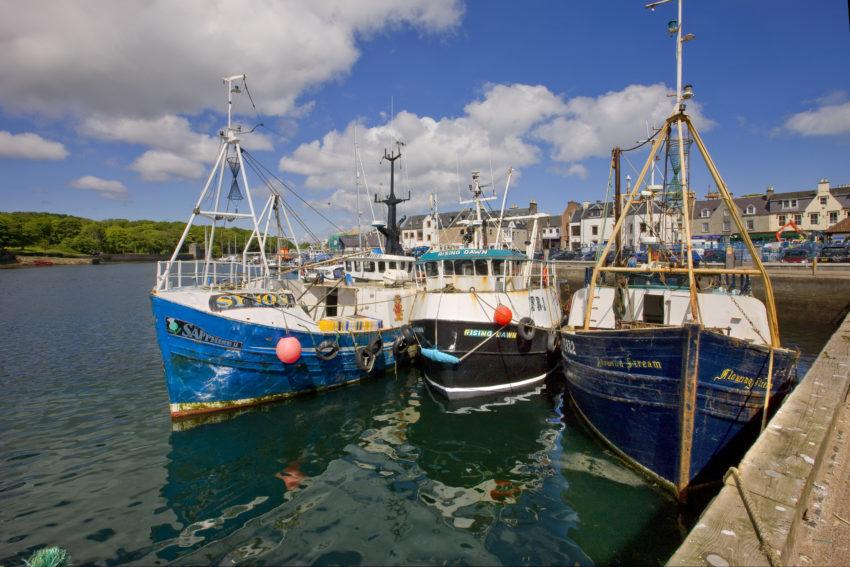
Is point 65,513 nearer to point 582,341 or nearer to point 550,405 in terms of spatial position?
point 582,341

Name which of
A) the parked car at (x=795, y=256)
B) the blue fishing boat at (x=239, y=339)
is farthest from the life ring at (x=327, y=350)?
the parked car at (x=795, y=256)

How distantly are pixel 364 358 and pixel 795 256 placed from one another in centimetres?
4064

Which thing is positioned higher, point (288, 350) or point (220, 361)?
point (288, 350)

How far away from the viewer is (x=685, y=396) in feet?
26.7

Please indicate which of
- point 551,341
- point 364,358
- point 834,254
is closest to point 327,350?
point 364,358

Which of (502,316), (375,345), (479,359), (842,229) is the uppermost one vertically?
(842,229)

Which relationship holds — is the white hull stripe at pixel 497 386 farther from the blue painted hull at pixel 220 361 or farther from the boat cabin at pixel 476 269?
the blue painted hull at pixel 220 361

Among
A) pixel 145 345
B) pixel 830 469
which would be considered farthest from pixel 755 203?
pixel 145 345

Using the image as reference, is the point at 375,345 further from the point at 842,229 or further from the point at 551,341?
the point at 842,229

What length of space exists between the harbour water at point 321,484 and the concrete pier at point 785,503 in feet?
7.40

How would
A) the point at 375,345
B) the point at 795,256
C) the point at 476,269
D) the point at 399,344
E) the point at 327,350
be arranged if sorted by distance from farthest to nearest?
the point at 795,256 → the point at 399,344 → the point at 375,345 → the point at 476,269 → the point at 327,350

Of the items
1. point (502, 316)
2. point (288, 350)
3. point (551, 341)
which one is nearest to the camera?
point (288, 350)

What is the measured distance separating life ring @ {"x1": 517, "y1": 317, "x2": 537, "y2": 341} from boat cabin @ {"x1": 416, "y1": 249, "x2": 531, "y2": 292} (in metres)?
1.72

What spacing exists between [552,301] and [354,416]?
983 cm
